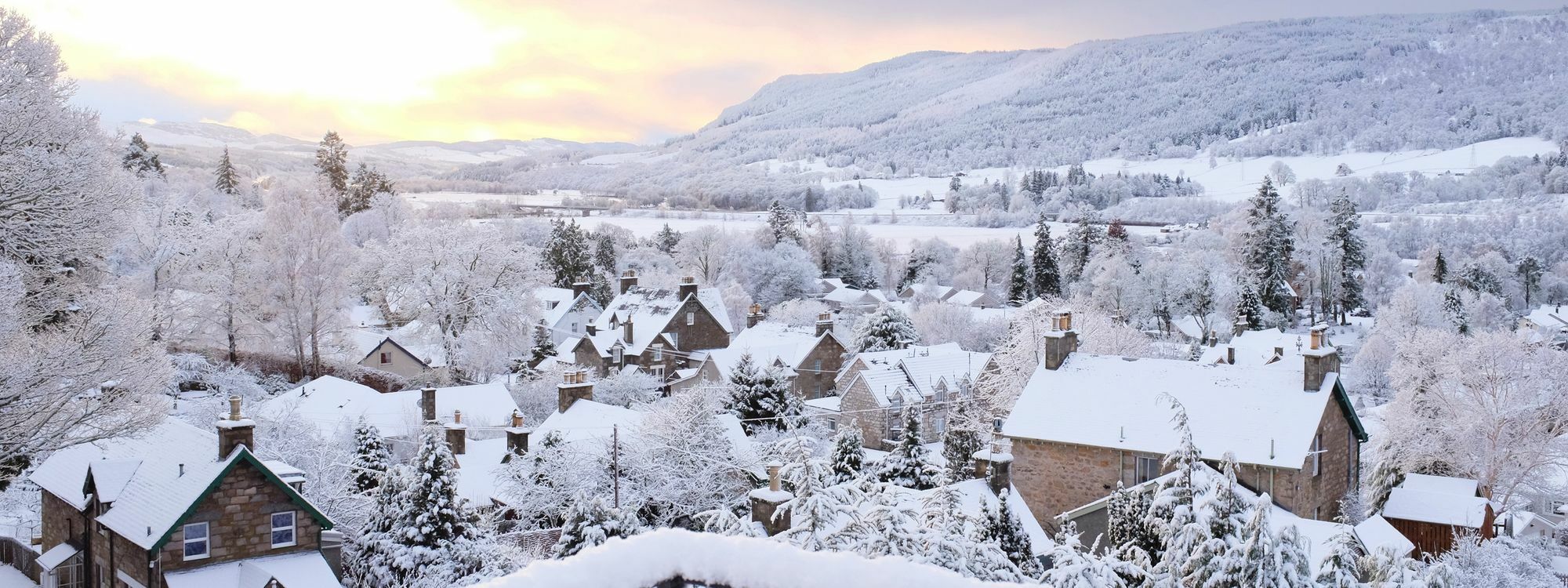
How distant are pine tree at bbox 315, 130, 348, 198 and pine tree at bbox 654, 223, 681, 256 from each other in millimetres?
28622

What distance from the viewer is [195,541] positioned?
16.5 metres

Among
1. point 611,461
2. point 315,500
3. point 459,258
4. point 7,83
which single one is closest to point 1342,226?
point 459,258

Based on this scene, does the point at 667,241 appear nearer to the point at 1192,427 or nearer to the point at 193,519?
the point at 1192,427

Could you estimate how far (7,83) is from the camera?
14289 mm

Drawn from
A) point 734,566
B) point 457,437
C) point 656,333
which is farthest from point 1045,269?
point 734,566

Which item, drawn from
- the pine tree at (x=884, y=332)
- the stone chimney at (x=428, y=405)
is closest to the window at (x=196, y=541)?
the stone chimney at (x=428, y=405)

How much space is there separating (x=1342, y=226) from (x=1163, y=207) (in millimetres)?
49845

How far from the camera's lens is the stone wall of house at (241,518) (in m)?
16.5

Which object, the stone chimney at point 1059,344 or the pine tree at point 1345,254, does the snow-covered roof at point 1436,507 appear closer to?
the stone chimney at point 1059,344

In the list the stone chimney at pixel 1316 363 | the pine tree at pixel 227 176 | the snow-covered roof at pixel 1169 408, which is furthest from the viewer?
the pine tree at pixel 227 176

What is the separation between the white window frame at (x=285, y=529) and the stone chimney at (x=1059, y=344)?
663 inches

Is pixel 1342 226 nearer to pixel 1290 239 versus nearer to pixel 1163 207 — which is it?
pixel 1290 239

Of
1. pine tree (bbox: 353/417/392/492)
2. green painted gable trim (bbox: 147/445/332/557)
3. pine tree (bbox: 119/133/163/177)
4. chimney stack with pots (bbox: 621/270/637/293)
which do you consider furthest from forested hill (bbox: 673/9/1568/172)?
green painted gable trim (bbox: 147/445/332/557)

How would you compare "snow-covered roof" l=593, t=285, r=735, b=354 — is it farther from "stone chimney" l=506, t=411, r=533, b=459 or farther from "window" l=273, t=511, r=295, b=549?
"window" l=273, t=511, r=295, b=549
